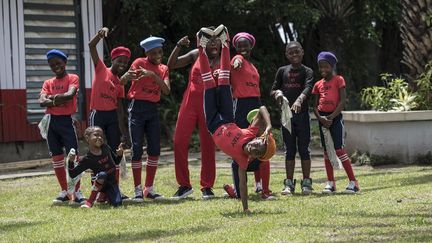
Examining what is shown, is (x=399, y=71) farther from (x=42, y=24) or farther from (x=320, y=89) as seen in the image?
(x=320, y=89)

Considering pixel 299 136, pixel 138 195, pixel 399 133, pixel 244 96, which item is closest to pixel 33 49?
pixel 138 195

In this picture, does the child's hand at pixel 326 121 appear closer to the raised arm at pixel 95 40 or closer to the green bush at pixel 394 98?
the raised arm at pixel 95 40

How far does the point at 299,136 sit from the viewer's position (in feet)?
31.1

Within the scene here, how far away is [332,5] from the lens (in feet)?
61.0

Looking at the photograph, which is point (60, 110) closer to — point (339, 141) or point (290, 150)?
point (290, 150)

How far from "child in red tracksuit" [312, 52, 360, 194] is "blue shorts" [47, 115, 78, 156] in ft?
9.65

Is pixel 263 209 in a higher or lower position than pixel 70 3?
lower

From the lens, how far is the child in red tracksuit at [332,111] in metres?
9.47

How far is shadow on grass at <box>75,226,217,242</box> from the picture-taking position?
663 cm

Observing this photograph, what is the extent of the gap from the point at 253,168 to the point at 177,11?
8781mm

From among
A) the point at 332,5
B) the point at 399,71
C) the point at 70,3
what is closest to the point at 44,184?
the point at 70,3

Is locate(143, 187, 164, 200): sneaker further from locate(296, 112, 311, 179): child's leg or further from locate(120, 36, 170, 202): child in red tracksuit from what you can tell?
locate(296, 112, 311, 179): child's leg

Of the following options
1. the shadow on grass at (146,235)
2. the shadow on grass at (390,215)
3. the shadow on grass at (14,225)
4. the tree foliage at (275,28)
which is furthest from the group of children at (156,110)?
the tree foliage at (275,28)

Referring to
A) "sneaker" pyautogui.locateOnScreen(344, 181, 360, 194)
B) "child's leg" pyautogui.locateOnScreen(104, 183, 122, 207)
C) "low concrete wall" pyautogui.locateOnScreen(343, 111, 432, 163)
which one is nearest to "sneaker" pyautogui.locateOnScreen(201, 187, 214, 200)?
"child's leg" pyautogui.locateOnScreen(104, 183, 122, 207)
